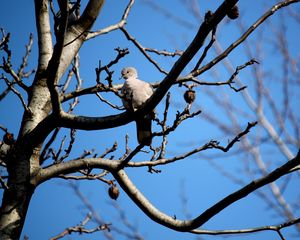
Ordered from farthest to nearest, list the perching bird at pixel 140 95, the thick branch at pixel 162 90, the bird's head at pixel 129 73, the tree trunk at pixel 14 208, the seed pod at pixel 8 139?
the bird's head at pixel 129 73 < the perching bird at pixel 140 95 < the seed pod at pixel 8 139 < the tree trunk at pixel 14 208 < the thick branch at pixel 162 90

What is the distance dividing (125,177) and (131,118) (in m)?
0.41

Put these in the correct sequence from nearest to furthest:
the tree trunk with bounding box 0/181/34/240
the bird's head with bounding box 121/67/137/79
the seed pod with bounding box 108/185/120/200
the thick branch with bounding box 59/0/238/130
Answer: the thick branch with bounding box 59/0/238/130 < the tree trunk with bounding box 0/181/34/240 < the seed pod with bounding box 108/185/120/200 < the bird's head with bounding box 121/67/137/79

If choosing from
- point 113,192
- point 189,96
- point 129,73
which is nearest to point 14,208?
point 113,192

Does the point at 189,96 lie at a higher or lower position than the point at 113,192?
higher

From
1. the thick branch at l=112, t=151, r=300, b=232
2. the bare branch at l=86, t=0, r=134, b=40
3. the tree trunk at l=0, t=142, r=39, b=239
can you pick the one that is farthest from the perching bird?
the tree trunk at l=0, t=142, r=39, b=239

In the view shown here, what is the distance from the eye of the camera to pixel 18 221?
217 centimetres

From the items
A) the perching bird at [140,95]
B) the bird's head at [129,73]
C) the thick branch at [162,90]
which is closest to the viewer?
the thick branch at [162,90]

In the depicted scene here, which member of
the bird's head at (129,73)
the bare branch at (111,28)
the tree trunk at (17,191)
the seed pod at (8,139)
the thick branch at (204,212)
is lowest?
the thick branch at (204,212)

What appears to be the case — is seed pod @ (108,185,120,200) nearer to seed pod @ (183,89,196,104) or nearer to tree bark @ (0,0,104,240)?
tree bark @ (0,0,104,240)

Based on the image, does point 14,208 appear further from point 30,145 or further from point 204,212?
point 204,212

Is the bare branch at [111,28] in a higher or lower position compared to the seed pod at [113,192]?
higher

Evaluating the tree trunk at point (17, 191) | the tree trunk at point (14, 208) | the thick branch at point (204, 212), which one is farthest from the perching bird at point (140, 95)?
the tree trunk at point (14, 208)

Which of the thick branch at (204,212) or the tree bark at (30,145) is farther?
the tree bark at (30,145)

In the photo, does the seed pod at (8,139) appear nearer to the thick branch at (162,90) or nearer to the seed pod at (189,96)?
the thick branch at (162,90)
